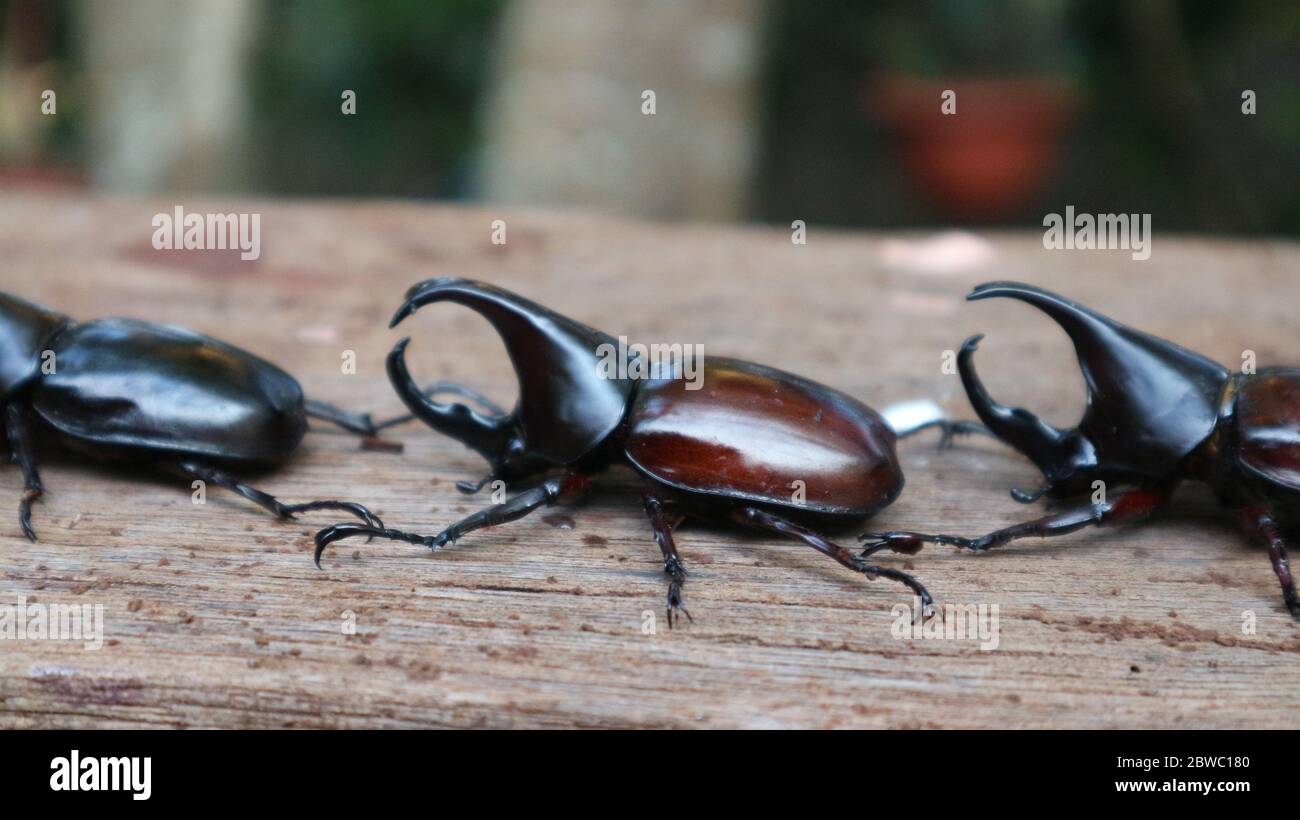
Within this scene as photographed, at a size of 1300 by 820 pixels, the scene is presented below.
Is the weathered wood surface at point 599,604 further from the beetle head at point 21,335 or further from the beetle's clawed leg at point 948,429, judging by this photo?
the beetle head at point 21,335

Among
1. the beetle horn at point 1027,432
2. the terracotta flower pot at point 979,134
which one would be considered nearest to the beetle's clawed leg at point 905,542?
the beetle horn at point 1027,432

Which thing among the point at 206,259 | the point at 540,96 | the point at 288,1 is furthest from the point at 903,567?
the point at 288,1

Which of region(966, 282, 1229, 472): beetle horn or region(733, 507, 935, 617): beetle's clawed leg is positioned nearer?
region(733, 507, 935, 617): beetle's clawed leg

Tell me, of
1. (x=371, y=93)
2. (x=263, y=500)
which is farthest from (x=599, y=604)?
(x=371, y=93)

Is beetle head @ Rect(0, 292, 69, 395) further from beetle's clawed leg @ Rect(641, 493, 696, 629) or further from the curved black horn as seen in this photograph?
beetle's clawed leg @ Rect(641, 493, 696, 629)

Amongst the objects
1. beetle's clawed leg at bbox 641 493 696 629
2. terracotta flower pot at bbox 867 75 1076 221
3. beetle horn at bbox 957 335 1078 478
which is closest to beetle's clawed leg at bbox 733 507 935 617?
beetle's clawed leg at bbox 641 493 696 629
